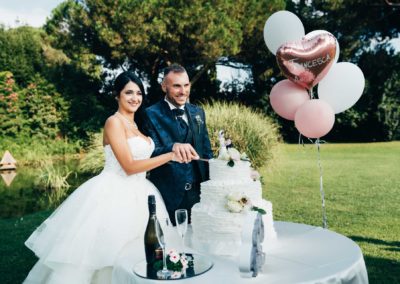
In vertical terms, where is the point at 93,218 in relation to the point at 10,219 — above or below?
above

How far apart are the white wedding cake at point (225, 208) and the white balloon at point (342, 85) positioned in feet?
7.46

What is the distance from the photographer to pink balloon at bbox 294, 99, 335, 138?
4363mm

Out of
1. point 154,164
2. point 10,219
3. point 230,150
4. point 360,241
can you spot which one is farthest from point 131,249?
point 10,219

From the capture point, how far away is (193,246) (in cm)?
245

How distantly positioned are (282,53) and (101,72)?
670 inches

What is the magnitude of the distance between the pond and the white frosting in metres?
6.39

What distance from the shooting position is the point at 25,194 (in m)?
9.82

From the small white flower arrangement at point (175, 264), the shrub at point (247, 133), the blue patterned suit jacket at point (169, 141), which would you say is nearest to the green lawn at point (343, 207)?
the shrub at point (247, 133)

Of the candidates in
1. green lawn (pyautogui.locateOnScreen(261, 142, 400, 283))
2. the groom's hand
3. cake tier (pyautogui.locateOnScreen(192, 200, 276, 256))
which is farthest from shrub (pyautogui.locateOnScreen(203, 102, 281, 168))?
cake tier (pyautogui.locateOnScreen(192, 200, 276, 256))

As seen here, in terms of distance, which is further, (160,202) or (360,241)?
(360,241)

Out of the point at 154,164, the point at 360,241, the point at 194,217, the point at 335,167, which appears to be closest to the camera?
the point at 194,217

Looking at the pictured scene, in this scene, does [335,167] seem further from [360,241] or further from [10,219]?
[10,219]

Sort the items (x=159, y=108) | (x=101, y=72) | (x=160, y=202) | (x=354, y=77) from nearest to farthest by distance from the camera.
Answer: (x=160, y=202) → (x=159, y=108) → (x=354, y=77) → (x=101, y=72)

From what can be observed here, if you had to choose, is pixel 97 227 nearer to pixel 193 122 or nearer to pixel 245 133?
pixel 193 122
